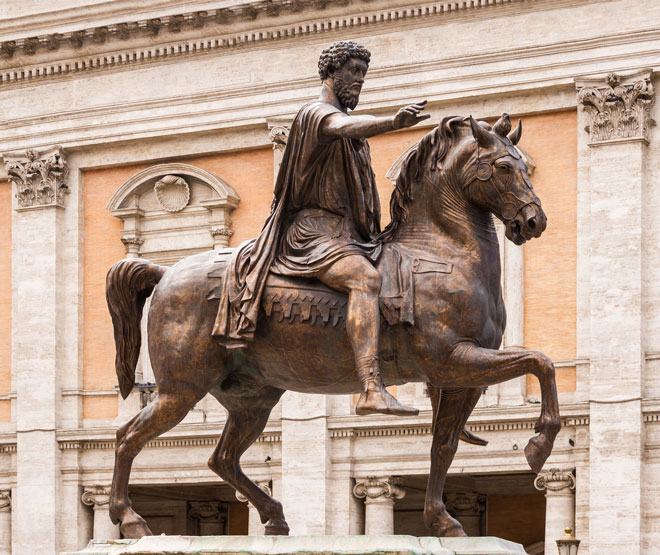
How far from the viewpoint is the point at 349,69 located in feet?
27.1

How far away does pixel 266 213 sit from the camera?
23859mm


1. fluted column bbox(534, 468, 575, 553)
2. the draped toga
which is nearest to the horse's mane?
the draped toga

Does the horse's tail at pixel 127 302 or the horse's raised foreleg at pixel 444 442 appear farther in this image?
the horse's tail at pixel 127 302

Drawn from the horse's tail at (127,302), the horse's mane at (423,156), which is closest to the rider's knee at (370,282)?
the horse's mane at (423,156)

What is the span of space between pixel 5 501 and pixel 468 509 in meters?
7.67

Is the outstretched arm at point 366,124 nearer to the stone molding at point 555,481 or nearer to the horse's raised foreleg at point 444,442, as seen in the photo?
the horse's raised foreleg at point 444,442

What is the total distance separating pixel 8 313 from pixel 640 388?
10.7 meters

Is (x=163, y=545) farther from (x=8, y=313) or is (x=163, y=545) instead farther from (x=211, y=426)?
(x=8, y=313)

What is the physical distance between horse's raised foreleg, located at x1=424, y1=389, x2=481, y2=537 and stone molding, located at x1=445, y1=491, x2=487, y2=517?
17.7 meters

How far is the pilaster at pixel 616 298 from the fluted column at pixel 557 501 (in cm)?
61

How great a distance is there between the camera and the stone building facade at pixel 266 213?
70.5 feet

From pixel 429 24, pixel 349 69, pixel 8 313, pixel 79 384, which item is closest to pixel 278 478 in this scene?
pixel 79 384

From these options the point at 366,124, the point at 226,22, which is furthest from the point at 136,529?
the point at 226,22

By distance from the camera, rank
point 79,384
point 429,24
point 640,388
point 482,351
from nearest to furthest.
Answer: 1. point 482,351
2. point 640,388
3. point 429,24
4. point 79,384
